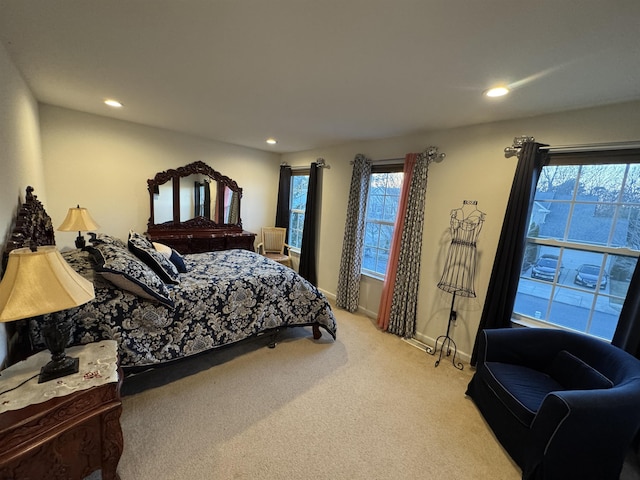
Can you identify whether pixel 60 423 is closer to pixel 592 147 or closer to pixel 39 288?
pixel 39 288

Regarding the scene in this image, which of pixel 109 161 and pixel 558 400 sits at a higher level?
pixel 109 161

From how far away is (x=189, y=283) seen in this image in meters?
2.29

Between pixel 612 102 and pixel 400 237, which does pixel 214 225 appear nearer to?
pixel 400 237

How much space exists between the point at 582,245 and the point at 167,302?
3.25 metres

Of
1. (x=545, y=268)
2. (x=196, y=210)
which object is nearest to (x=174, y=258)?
(x=196, y=210)

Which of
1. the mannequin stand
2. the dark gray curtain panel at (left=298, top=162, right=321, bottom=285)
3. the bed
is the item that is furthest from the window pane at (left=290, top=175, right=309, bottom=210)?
the mannequin stand

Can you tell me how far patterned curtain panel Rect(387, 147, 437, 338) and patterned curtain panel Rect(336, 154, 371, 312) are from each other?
25.3 inches

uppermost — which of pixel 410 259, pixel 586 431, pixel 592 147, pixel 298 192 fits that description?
pixel 592 147

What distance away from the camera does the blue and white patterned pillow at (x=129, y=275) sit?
69.0 inches

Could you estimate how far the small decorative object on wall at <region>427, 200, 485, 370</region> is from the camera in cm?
256

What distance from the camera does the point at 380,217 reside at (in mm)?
3553

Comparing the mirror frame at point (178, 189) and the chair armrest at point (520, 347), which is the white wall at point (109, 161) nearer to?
the mirror frame at point (178, 189)

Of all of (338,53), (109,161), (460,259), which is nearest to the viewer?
(338,53)

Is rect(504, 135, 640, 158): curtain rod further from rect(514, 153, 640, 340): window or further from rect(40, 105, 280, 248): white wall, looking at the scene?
rect(40, 105, 280, 248): white wall
